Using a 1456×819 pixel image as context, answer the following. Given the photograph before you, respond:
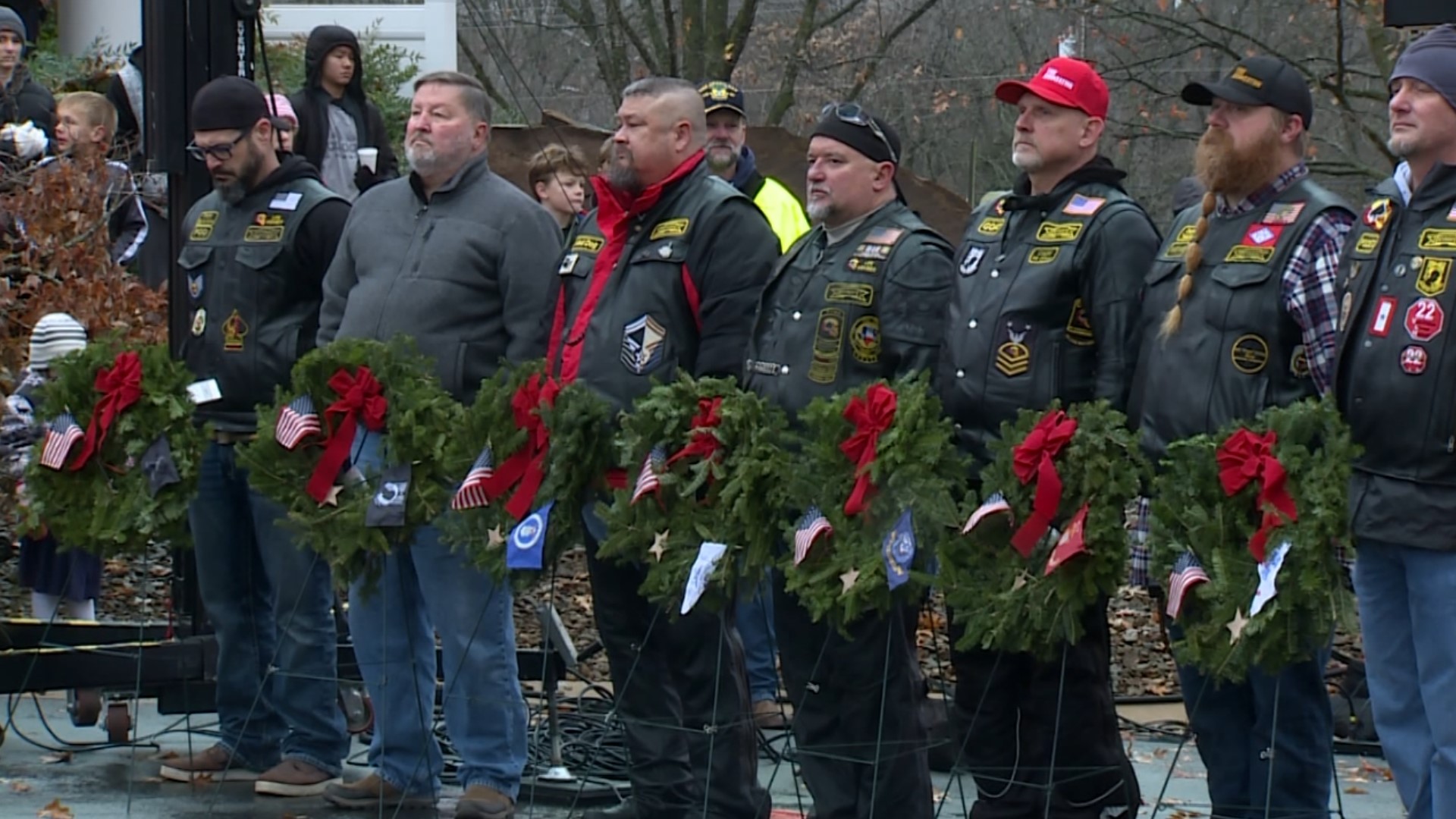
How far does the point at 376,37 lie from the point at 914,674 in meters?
14.9

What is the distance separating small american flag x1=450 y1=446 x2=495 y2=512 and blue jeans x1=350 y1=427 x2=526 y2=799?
10.2 inches

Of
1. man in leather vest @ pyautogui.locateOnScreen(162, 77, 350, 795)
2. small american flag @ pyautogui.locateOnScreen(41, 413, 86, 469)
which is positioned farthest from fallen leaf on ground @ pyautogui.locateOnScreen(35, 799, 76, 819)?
small american flag @ pyautogui.locateOnScreen(41, 413, 86, 469)

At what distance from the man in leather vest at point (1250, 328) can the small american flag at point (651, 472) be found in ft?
4.36

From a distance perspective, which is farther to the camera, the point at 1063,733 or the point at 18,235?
the point at 18,235

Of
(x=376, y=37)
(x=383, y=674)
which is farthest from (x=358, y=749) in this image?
(x=376, y=37)

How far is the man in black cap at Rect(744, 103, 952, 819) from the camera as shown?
657 cm

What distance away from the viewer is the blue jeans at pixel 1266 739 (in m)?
6.24

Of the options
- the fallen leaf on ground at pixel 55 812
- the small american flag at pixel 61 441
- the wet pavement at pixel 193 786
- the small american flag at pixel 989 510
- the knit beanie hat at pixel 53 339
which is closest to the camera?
the small american flag at pixel 989 510

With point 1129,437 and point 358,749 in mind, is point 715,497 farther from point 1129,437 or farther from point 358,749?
point 358,749

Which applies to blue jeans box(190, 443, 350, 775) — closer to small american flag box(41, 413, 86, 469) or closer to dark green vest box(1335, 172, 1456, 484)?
small american flag box(41, 413, 86, 469)

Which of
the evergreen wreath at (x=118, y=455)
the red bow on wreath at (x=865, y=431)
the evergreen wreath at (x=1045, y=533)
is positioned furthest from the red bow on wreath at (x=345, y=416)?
the evergreen wreath at (x=1045, y=533)

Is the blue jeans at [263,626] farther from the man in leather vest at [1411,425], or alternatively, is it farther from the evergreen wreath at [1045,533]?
the man in leather vest at [1411,425]

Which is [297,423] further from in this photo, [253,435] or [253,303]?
[253,303]

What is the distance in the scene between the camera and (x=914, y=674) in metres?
6.66
